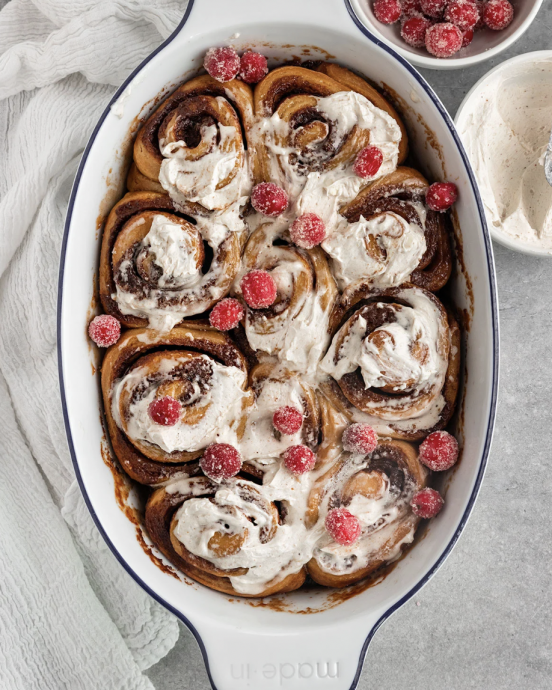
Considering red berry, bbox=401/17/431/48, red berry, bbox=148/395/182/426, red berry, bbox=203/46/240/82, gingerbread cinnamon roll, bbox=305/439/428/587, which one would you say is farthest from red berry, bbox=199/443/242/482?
red berry, bbox=401/17/431/48

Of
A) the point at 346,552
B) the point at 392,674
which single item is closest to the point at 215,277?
the point at 346,552

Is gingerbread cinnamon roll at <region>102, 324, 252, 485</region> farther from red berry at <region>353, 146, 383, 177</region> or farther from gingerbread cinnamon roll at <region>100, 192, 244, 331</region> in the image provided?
red berry at <region>353, 146, 383, 177</region>

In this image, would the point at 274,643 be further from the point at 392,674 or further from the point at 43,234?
the point at 43,234

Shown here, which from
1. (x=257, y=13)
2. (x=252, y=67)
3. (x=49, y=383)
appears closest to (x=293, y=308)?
(x=252, y=67)

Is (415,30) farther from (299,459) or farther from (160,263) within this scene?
(299,459)

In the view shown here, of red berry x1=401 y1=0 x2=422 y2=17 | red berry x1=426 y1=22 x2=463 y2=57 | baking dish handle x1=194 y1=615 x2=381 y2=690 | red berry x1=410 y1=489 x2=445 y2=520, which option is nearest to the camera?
baking dish handle x1=194 y1=615 x2=381 y2=690

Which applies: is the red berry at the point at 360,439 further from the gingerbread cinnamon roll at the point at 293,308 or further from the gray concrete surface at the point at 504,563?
the gray concrete surface at the point at 504,563
